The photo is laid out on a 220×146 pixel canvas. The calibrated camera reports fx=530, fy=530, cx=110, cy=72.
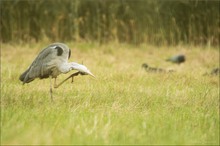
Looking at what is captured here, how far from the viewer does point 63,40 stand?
1279cm

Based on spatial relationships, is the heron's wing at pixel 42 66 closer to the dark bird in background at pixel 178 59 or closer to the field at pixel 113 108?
the field at pixel 113 108

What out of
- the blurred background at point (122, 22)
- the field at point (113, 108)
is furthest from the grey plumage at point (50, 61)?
the blurred background at point (122, 22)

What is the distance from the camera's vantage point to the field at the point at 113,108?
4.31m

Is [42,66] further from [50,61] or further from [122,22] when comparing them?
[122,22]

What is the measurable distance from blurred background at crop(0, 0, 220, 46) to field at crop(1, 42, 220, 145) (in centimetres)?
246

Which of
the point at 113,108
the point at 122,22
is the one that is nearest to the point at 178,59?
the point at 122,22

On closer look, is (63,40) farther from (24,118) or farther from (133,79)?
(24,118)

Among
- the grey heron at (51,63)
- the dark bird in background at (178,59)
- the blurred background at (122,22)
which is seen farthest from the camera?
the blurred background at (122,22)

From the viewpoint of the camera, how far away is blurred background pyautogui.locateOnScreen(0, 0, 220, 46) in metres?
12.5

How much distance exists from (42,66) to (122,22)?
22.3 ft

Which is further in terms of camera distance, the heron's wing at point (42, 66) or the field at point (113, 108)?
the heron's wing at point (42, 66)

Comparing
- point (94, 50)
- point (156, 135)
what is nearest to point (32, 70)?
point (156, 135)

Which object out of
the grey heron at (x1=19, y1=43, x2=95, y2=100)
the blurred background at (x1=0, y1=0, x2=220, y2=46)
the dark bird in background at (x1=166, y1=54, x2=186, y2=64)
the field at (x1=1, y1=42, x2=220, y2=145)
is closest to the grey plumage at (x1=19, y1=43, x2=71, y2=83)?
the grey heron at (x1=19, y1=43, x2=95, y2=100)

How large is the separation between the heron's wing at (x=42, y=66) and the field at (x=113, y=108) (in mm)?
242
